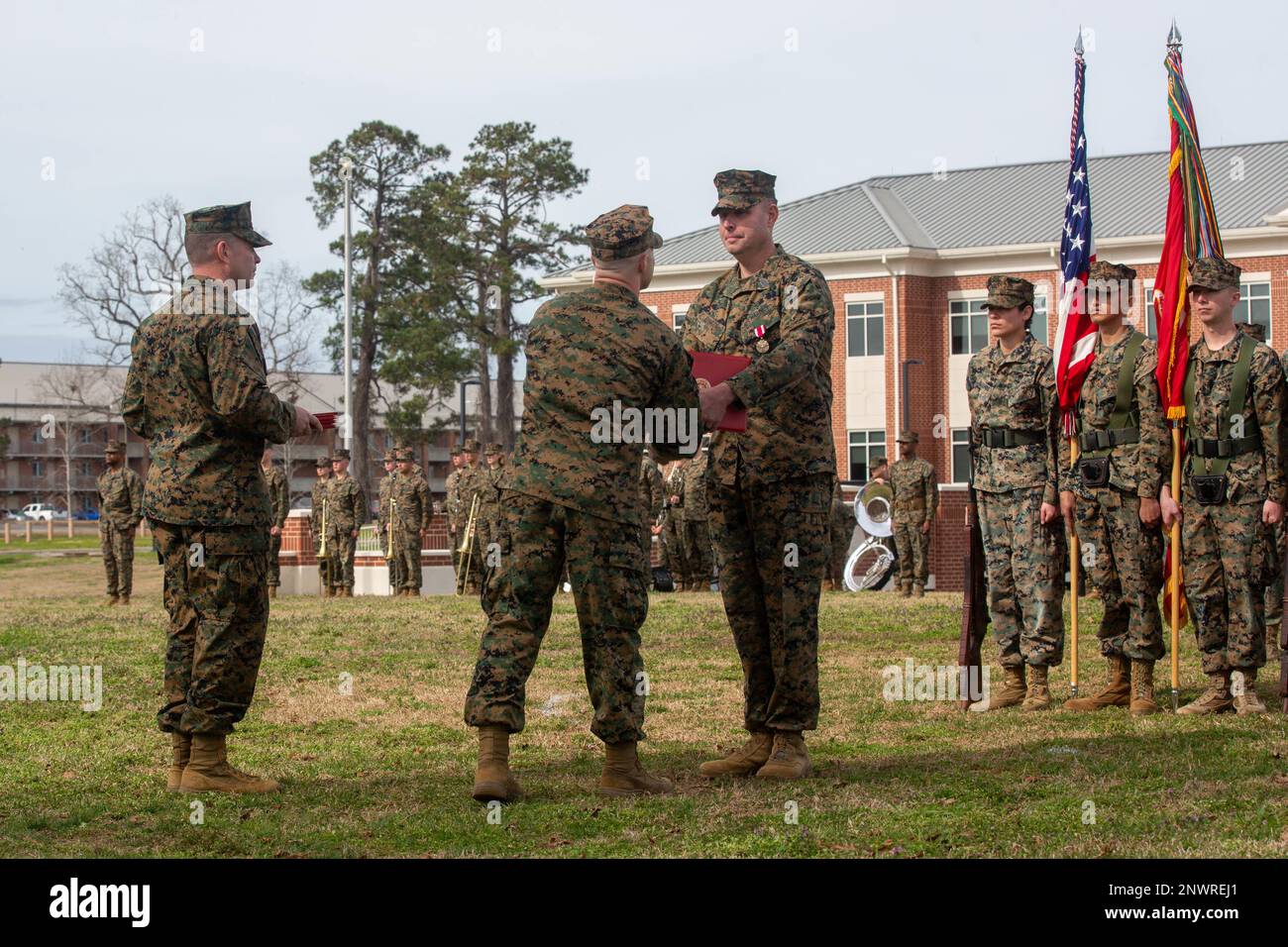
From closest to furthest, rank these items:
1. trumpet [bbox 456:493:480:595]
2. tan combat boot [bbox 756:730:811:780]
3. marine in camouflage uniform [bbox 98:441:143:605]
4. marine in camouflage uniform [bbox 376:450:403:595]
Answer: tan combat boot [bbox 756:730:811:780], marine in camouflage uniform [bbox 98:441:143:605], trumpet [bbox 456:493:480:595], marine in camouflage uniform [bbox 376:450:403:595]

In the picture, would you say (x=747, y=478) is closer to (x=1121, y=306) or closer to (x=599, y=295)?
(x=599, y=295)

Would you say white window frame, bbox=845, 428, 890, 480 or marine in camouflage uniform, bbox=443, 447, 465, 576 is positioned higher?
white window frame, bbox=845, 428, 890, 480

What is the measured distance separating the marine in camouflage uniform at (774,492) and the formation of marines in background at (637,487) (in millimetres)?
11

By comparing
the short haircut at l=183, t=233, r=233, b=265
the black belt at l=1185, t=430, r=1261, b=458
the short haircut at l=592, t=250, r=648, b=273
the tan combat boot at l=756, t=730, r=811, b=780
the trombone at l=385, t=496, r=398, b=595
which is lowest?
the tan combat boot at l=756, t=730, r=811, b=780

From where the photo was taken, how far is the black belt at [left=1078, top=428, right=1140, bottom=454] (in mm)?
9578

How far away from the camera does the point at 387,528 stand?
2764 cm

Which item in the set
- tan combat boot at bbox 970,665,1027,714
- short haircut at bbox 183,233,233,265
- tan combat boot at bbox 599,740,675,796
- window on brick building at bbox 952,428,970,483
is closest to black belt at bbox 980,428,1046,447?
tan combat boot at bbox 970,665,1027,714

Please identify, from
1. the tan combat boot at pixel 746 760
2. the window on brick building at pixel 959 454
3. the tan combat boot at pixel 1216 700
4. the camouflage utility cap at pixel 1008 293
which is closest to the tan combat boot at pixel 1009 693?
the tan combat boot at pixel 1216 700

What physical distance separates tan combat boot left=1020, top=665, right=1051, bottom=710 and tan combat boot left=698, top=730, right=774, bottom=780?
108 inches

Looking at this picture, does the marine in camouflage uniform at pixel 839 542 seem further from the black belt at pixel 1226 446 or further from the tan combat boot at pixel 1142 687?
the black belt at pixel 1226 446

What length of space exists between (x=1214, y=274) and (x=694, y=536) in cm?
1706

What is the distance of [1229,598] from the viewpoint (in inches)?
368

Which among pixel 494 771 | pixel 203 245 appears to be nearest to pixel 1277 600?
pixel 494 771

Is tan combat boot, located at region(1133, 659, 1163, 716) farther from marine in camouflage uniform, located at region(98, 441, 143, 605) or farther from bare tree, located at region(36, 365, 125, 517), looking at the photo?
bare tree, located at region(36, 365, 125, 517)
